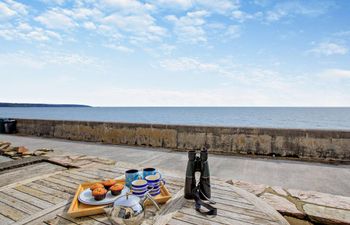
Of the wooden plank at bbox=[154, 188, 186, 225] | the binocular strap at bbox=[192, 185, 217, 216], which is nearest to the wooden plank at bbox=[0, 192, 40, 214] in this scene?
the wooden plank at bbox=[154, 188, 186, 225]

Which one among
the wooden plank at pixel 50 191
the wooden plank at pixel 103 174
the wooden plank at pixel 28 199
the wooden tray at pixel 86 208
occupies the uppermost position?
the wooden tray at pixel 86 208

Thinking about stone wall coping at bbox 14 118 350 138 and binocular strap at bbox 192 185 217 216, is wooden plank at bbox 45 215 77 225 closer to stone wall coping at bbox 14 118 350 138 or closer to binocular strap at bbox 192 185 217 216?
binocular strap at bbox 192 185 217 216

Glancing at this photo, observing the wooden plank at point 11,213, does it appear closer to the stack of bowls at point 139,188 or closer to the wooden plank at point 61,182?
the wooden plank at point 61,182

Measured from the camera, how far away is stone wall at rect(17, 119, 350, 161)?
16.3ft

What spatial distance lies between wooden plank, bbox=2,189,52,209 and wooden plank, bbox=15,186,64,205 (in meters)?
0.04

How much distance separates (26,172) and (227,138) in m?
4.45

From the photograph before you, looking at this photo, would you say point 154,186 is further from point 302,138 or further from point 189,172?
point 302,138

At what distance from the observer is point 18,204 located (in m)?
1.76

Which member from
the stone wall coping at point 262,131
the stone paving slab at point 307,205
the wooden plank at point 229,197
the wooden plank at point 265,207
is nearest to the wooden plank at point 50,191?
the wooden plank at point 229,197

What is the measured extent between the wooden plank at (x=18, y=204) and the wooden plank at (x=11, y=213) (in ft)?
0.10

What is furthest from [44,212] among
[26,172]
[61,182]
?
[26,172]

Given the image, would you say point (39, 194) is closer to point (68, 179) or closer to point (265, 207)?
point (68, 179)

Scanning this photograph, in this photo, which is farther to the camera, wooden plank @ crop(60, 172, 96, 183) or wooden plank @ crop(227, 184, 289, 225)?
wooden plank @ crop(60, 172, 96, 183)

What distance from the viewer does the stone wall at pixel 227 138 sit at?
4961mm
